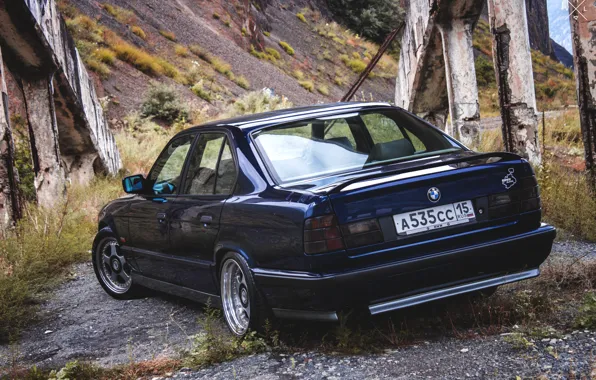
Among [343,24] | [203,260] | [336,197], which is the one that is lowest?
[203,260]

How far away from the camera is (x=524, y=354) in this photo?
12.7ft

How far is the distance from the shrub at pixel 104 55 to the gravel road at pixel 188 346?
17937 mm

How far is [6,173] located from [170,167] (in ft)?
9.64

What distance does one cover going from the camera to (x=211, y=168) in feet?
17.5

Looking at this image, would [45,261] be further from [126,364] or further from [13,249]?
[126,364]

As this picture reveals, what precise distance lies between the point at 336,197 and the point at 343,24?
2099 inches

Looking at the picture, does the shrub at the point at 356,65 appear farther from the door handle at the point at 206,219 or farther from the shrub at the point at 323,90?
the door handle at the point at 206,219

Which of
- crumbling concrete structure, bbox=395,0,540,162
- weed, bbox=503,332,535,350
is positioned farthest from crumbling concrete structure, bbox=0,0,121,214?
weed, bbox=503,332,535,350

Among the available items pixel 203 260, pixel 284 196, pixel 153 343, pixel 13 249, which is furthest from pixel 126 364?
pixel 13 249

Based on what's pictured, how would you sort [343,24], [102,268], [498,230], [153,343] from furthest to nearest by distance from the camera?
1. [343,24]
2. [102,268]
3. [153,343]
4. [498,230]

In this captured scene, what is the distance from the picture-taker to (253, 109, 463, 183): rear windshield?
15.7ft

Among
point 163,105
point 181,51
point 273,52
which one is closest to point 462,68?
point 163,105

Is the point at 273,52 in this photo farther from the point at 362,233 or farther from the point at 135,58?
the point at 362,233

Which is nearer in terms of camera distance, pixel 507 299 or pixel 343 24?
pixel 507 299
